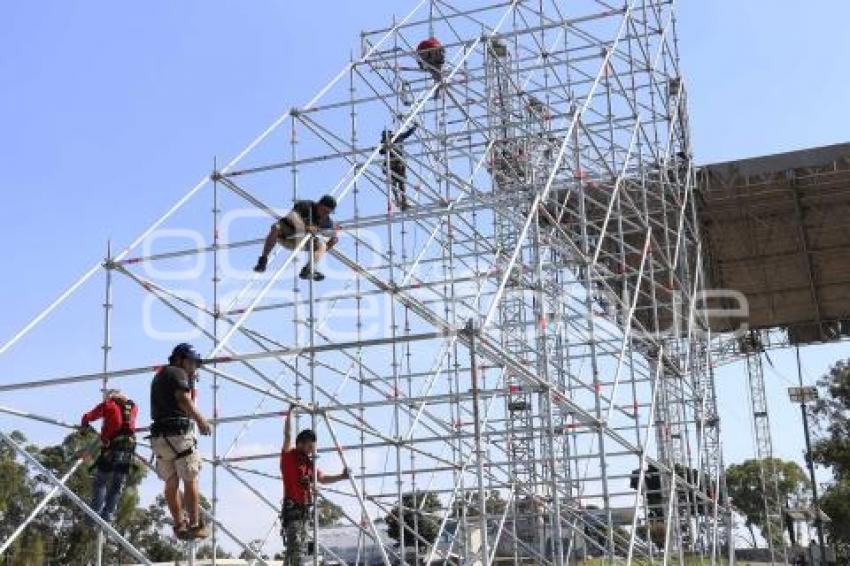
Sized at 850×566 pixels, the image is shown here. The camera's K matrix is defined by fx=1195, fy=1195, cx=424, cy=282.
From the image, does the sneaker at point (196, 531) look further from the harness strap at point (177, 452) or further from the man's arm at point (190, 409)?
the man's arm at point (190, 409)

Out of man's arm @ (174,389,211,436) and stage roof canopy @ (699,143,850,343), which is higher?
stage roof canopy @ (699,143,850,343)

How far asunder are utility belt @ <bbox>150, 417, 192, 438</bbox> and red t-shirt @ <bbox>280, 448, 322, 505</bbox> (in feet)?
3.64

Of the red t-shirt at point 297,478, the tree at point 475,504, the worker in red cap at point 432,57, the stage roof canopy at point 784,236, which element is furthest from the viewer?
Result: the stage roof canopy at point 784,236

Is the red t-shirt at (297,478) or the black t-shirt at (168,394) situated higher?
the black t-shirt at (168,394)

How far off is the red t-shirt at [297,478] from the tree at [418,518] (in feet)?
17.3

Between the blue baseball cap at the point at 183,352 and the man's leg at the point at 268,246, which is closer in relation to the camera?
the blue baseball cap at the point at 183,352

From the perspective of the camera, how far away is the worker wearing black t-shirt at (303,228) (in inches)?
412

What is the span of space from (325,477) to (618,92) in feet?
30.7

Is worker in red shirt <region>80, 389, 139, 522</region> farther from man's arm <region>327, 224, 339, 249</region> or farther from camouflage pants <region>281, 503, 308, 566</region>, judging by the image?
man's arm <region>327, 224, 339, 249</region>

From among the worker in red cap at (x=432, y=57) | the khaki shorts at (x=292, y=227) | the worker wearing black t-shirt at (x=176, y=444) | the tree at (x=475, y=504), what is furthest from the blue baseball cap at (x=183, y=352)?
the worker in red cap at (x=432, y=57)

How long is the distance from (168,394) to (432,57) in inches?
376

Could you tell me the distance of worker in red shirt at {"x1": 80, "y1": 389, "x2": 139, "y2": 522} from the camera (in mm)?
8727

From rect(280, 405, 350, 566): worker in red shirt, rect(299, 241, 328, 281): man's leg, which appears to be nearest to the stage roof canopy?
rect(299, 241, 328, 281): man's leg

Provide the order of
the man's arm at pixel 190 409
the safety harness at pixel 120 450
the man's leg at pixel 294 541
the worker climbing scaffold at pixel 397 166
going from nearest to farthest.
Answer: the man's arm at pixel 190 409, the man's leg at pixel 294 541, the safety harness at pixel 120 450, the worker climbing scaffold at pixel 397 166
